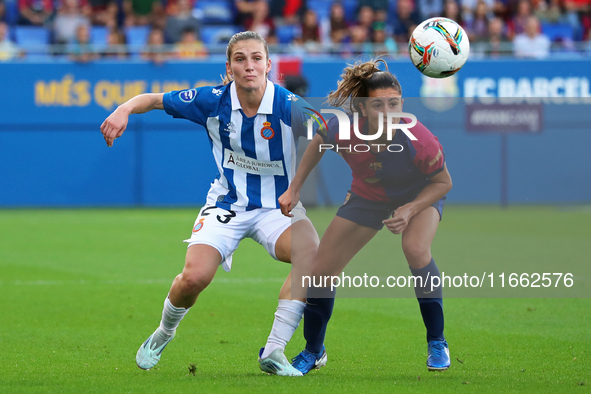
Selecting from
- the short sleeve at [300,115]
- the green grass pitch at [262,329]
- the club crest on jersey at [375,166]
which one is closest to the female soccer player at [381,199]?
the club crest on jersey at [375,166]

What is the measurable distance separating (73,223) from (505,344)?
10369 mm

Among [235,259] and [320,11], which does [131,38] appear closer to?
[320,11]

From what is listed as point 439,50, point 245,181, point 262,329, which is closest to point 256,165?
point 245,181

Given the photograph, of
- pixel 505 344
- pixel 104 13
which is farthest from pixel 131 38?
pixel 505 344

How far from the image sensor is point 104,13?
1828 centimetres

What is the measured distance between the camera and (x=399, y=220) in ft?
15.2

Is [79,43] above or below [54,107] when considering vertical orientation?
above

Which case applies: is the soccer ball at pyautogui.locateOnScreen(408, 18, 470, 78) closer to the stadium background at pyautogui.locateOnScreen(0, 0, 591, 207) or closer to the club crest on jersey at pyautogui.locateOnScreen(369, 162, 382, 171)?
the club crest on jersey at pyautogui.locateOnScreen(369, 162, 382, 171)

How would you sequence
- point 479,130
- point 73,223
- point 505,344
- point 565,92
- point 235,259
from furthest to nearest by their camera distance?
1. point 565,92
2. point 479,130
3. point 73,223
4. point 235,259
5. point 505,344

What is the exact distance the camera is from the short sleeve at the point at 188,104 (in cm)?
493

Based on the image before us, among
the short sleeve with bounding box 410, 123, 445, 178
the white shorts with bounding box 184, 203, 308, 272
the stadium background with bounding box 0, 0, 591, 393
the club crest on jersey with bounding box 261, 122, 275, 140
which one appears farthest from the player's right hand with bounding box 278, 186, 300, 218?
the short sleeve with bounding box 410, 123, 445, 178

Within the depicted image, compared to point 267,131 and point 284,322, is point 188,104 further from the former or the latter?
point 284,322

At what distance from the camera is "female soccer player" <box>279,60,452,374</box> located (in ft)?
15.4

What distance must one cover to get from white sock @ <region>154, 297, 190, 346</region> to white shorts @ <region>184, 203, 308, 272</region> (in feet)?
1.26
